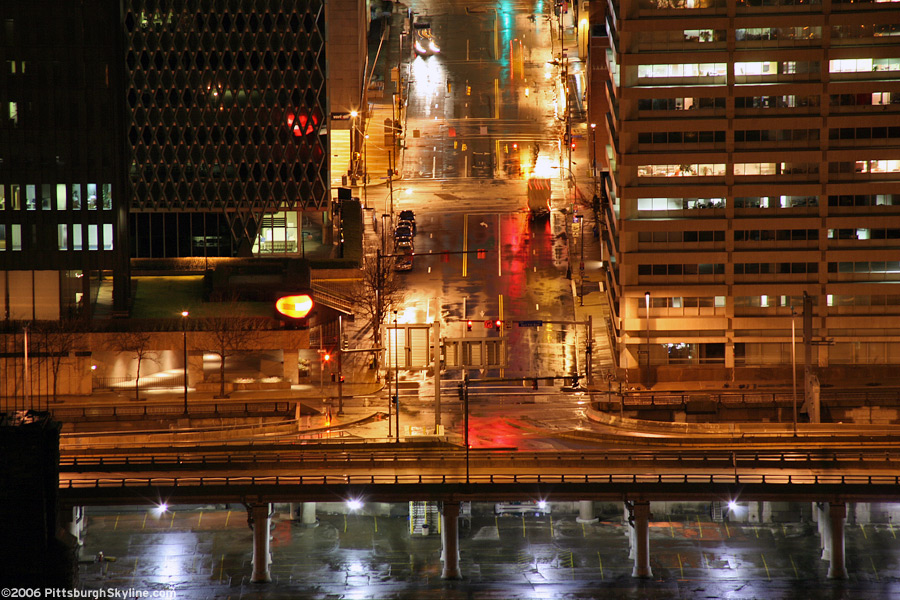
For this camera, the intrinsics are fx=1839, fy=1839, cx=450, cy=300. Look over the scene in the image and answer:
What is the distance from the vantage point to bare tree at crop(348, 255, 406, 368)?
566ft

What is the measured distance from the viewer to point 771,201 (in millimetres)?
167125

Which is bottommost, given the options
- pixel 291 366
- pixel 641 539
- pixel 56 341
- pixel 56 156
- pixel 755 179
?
pixel 641 539

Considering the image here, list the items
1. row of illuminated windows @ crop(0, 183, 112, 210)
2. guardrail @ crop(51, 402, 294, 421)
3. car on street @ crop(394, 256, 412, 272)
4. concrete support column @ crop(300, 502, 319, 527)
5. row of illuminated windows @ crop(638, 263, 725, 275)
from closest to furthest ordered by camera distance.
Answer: concrete support column @ crop(300, 502, 319, 527) < guardrail @ crop(51, 402, 294, 421) < row of illuminated windows @ crop(638, 263, 725, 275) < row of illuminated windows @ crop(0, 183, 112, 210) < car on street @ crop(394, 256, 412, 272)

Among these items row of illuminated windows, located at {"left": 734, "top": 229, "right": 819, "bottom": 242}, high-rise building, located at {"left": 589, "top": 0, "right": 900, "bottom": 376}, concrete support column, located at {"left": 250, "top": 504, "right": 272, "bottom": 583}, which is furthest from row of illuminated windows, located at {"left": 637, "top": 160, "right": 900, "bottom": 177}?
concrete support column, located at {"left": 250, "top": 504, "right": 272, "bottom": 583}

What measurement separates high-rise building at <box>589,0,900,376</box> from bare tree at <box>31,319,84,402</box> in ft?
162

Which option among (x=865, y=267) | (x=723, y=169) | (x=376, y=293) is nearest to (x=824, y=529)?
(x=865, y=267)

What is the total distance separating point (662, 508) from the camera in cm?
14088

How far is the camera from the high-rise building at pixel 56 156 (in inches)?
6580

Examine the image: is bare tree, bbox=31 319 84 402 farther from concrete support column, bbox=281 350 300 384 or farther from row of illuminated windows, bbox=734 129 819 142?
row of illuminated windows, bbox=734 129 819 142

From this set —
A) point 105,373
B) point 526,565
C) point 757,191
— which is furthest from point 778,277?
point 105,373

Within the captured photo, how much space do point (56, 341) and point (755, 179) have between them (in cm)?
6439

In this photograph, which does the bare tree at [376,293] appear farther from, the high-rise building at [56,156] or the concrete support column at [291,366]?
the high-rise building at [56,156]

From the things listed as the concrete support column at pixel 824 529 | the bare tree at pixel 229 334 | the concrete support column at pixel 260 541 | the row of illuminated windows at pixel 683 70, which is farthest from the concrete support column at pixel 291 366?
the concrete support column at pixel 824 529

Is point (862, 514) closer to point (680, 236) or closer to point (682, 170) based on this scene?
point (680, 236)
